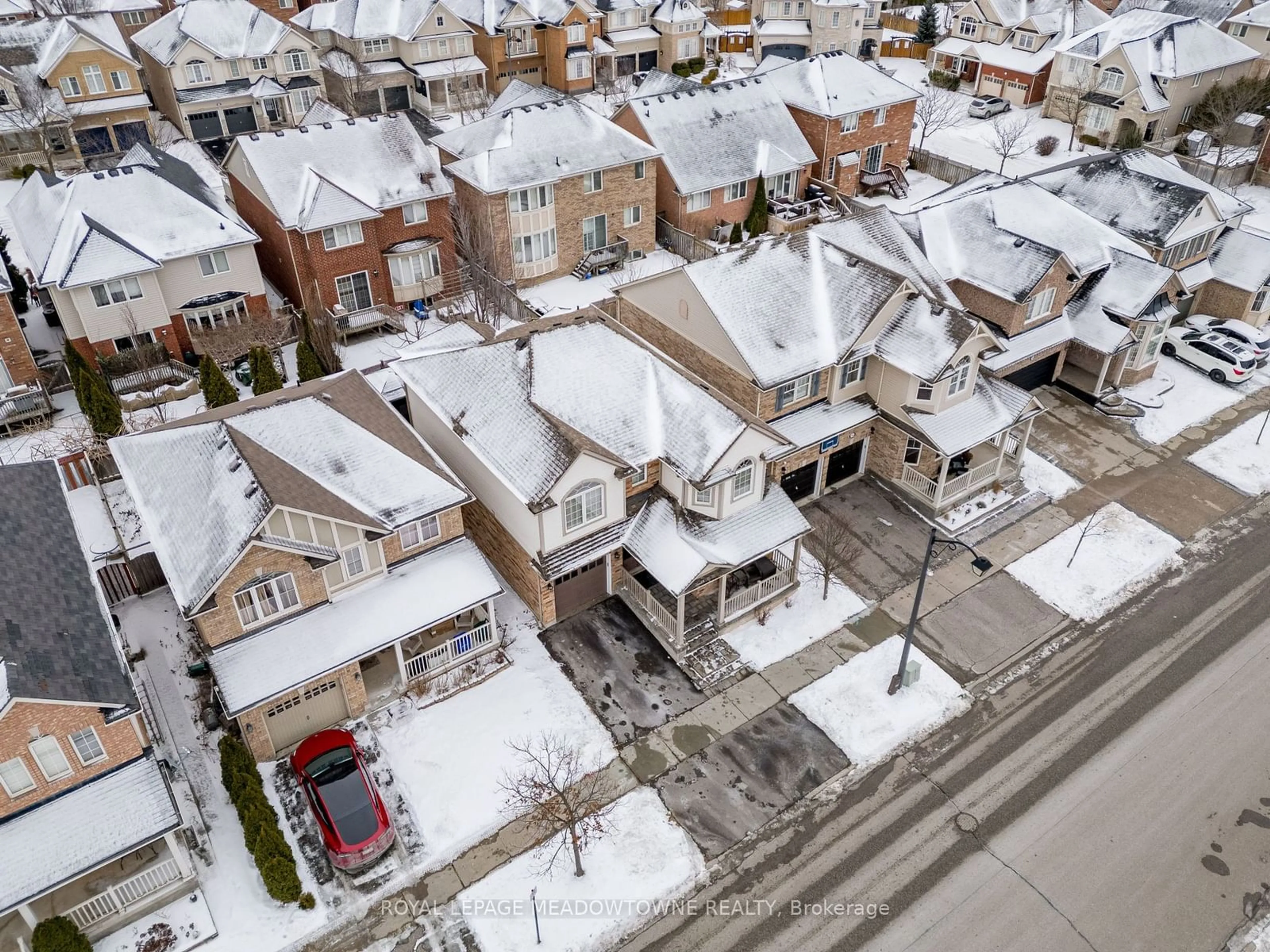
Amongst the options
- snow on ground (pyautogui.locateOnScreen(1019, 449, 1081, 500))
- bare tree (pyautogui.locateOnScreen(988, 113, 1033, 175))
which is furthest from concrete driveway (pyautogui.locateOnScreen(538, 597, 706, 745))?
bare tree (pyautogui.locateOnScreen(988, 113, 1033, 175))

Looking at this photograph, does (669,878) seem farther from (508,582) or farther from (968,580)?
(968,580)

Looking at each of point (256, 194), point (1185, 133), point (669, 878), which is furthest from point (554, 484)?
point (1185, 133)

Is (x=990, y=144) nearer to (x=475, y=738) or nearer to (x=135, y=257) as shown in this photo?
(x=135, y=257)

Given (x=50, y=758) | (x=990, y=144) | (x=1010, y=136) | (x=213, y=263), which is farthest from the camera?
(x=990, y=144)

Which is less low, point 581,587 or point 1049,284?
point 1049,284

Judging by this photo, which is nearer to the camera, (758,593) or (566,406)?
(566,406)

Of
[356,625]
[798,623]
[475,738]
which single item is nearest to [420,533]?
[356,625]

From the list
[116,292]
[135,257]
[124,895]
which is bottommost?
[124,895]
